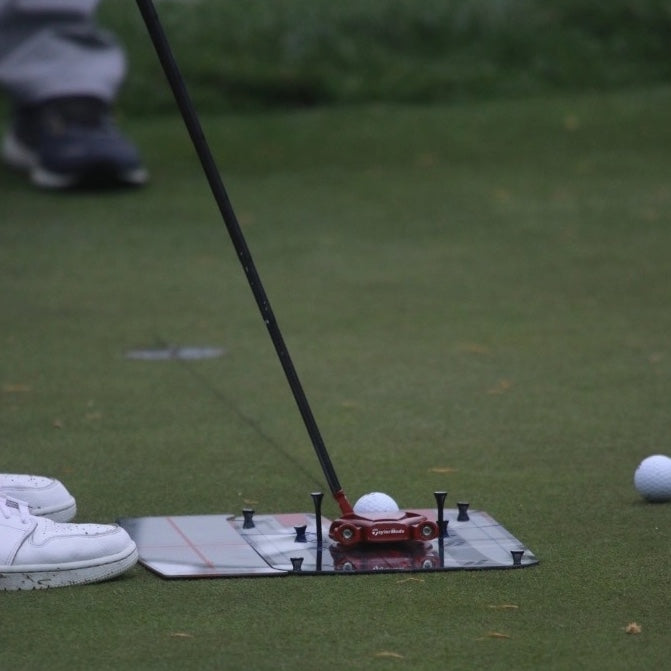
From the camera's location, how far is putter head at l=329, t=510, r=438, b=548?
3896 millimetres

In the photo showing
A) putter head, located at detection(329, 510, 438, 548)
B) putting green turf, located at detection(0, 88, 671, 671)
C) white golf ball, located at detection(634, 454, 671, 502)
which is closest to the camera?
putting green turf, located at detection(0, 88, 671, 671)

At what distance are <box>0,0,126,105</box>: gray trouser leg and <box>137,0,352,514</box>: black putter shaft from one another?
7.26 m

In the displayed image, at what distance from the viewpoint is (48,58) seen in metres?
11.2

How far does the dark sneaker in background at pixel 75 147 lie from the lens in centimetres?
1090

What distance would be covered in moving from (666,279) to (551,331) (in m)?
1.49

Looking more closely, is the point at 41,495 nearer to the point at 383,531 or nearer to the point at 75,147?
the point at 383,531

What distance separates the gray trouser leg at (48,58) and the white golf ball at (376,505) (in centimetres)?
756

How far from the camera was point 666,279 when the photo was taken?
852 cm

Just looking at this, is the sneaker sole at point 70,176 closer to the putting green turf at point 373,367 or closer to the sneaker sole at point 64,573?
the putting green turf at point 373,367

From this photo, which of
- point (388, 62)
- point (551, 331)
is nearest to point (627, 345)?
point (551, 331)

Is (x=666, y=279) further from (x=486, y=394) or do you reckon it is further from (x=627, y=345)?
(x=486, y=394)

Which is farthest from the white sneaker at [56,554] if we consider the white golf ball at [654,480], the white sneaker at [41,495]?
the white golf ball at [654,480]

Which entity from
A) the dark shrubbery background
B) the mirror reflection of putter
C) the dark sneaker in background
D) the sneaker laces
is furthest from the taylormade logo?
the dark shrubbery background

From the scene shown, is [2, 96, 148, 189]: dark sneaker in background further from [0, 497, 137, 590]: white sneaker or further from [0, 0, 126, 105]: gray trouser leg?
[0, 497, 137, 590]: white sneaker
